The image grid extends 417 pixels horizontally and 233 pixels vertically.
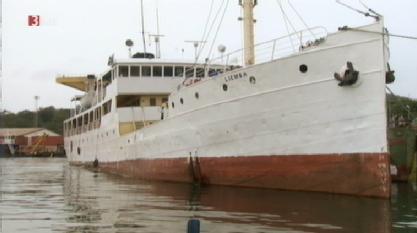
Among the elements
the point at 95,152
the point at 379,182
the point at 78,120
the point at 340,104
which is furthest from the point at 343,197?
the point at 78,120

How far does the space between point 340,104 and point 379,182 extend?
2.38 metres

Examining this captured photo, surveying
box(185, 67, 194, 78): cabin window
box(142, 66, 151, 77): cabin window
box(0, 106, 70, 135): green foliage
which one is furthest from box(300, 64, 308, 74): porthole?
box(0, 106, 70, 135): green foliage

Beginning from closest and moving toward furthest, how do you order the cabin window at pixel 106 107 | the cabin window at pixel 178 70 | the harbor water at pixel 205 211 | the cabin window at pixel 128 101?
the harbor water at pixel 205 211, the cabin window at pixel 178 70, the cabin window at pixel 128 101, the cabin window at pixel 106 107

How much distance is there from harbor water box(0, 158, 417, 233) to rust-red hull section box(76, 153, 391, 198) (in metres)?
0.32

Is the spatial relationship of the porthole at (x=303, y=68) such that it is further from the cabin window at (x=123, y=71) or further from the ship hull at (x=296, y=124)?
the cabin window at (x=123, y=71)

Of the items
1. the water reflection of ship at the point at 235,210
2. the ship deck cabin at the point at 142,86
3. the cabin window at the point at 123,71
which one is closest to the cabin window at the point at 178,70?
the ship deck cabin at the point at 142,86

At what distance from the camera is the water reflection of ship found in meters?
11.1

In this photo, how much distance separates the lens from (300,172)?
16531 millimetres

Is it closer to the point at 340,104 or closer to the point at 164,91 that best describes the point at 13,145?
the point at 164,91

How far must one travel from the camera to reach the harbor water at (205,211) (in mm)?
10992

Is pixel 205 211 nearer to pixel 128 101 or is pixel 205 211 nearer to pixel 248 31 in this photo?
pixel 248 31

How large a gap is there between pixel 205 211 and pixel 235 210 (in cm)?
70

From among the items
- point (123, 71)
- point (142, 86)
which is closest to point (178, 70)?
point (142, 86)

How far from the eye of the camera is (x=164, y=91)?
27.2 m
